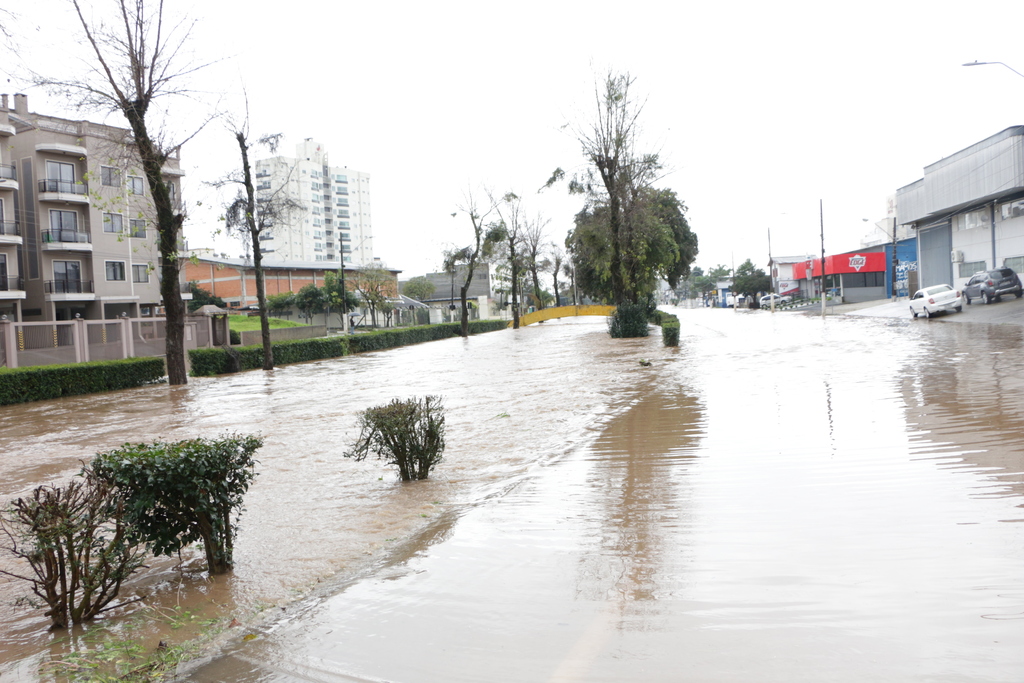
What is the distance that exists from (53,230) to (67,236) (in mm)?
832

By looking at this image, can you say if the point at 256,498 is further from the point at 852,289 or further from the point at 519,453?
the point at 852,289

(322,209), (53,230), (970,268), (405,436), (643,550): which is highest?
(322,209)

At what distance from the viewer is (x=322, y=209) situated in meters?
121

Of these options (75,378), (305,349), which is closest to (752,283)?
(305,349)

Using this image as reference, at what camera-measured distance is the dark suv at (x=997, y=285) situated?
36.4m

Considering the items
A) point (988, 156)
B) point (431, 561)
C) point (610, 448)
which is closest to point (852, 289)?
point (988, 156)

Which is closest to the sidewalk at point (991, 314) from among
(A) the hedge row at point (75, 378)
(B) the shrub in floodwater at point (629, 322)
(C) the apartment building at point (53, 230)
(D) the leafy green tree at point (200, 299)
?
(B) the shrub in floodwater at point (629, 322)

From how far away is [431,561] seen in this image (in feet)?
19.1

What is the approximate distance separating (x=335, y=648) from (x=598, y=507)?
328 cm

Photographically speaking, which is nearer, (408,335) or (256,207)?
(256,207)

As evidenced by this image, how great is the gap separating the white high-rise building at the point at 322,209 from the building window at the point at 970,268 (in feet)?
278

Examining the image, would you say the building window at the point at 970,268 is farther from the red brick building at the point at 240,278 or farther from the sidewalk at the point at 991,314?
the red brick building at the point at 240,278

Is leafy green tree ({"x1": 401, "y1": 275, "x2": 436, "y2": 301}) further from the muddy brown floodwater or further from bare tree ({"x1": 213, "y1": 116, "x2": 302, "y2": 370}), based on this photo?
the muddy brown floodwater

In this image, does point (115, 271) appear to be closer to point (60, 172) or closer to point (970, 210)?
point (60, 172)
